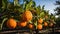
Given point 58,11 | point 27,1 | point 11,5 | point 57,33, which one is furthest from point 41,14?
point 58,11

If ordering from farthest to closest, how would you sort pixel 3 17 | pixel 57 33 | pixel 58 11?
1. pixel 58 11
2. pixel 57 33
3. pixel 3 17

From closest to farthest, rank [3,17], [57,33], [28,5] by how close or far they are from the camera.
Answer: [3,17] < [28,5] < [57,33]

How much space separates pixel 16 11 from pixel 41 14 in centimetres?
68

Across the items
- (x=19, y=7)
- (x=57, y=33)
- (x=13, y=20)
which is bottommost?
(x=57, y=33)

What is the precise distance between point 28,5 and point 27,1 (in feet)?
0.14

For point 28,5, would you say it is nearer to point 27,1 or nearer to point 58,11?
point 27,1

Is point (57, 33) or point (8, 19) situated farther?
point (57, 33)

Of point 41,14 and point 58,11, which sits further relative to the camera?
point 58,11

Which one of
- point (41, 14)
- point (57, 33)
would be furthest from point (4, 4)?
point (57, 33)

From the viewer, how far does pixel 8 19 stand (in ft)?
4.89

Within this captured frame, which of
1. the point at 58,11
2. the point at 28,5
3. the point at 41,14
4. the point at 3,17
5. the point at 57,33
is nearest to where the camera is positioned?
→ the point at 3,17

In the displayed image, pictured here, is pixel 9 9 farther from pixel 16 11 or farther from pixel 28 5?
pixel 28 5

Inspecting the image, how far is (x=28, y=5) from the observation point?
5.24 ft

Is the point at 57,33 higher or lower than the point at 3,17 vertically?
lower
